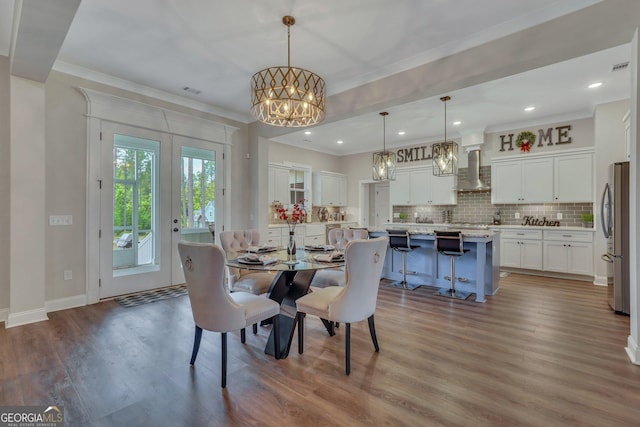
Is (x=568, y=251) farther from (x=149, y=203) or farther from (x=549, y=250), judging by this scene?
→ (x=149, y=203)

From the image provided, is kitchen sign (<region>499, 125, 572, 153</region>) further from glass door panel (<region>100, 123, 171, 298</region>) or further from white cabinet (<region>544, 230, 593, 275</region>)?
glass door panel (<region>100, 123, 171, 298</region>)

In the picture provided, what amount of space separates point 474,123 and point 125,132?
611 cm

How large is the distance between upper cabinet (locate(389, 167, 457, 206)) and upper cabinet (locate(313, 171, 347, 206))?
5.01 feet

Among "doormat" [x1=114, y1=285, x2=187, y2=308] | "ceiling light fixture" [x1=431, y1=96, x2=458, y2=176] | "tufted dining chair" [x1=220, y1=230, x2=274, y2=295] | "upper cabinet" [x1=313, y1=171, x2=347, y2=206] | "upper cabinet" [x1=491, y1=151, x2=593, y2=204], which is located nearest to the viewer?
"tufted dining chair" [x1=220, y1=230, x2=274, y2=295]

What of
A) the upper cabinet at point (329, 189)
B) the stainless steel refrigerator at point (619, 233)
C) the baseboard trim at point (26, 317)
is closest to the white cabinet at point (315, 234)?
the upper cabinet at point (329, 189)

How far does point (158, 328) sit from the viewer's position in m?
3.05

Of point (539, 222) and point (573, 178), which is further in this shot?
point (539, 222)

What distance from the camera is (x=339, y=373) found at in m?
2.22

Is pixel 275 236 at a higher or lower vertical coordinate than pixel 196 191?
lower

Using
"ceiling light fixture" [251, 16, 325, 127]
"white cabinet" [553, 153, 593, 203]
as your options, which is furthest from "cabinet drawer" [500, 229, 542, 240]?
"ceiling light fixture" [251, 16, 325, 127]

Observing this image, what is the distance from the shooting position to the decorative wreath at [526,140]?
231 inches

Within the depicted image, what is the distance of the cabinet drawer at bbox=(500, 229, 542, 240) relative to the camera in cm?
550

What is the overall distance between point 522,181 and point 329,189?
4.40 m

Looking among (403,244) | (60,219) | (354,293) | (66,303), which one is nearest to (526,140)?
(403,244)
